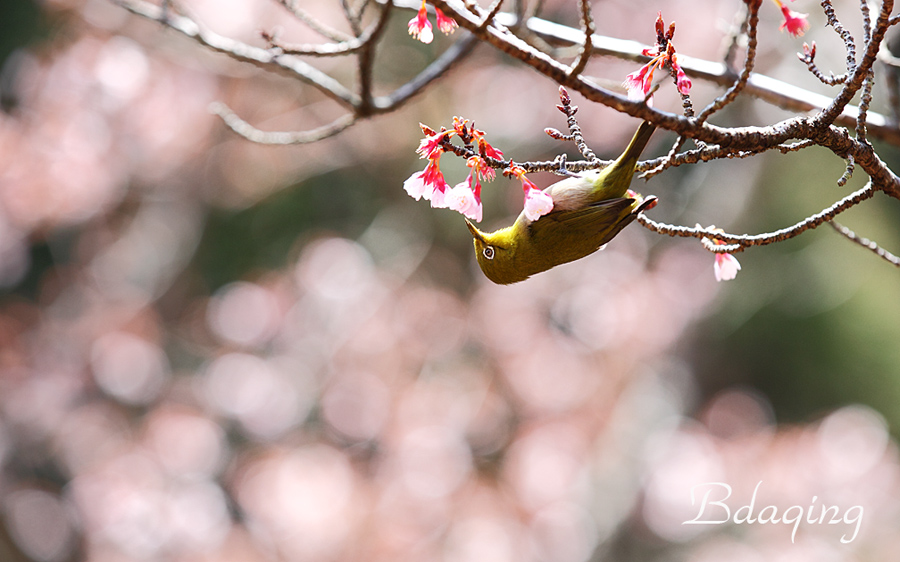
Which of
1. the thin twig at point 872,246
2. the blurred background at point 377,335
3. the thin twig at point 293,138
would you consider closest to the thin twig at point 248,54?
the thin twig at point 293,138

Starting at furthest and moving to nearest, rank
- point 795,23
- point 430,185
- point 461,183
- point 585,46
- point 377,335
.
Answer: point 377,335, point 795,23, point 430,185, point 461,183, point 585,46

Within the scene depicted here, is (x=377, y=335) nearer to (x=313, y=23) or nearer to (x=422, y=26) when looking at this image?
(x=313, y=23)

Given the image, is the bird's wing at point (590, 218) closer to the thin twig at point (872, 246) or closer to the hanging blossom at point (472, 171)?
the hanging blossom at point (472, 171)

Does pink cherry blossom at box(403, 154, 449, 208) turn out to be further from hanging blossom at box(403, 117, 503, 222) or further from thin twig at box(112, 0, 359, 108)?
thin twig at box(112, 0, 359, 108)

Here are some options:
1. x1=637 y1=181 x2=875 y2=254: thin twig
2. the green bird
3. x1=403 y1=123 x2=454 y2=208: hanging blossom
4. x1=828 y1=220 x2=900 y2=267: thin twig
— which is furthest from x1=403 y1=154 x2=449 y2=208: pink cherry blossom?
x1=828 y1=220 x2=900 y2=267: thin twig

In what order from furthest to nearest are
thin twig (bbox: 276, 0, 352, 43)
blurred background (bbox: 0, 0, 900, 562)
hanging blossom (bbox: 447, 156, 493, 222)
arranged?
blurred background (bbox: 0, 0, 900, 562), thin twig (bbox: 276, 0, 352, 43), hanging blossom (bbox: 447, 156, 493, 222)

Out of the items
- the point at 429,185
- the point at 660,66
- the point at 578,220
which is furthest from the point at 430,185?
the point at 660,66

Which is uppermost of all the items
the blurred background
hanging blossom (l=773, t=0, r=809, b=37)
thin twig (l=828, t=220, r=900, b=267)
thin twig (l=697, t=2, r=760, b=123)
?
hanging blossom (l=773, t=0, r=809, b=37)
